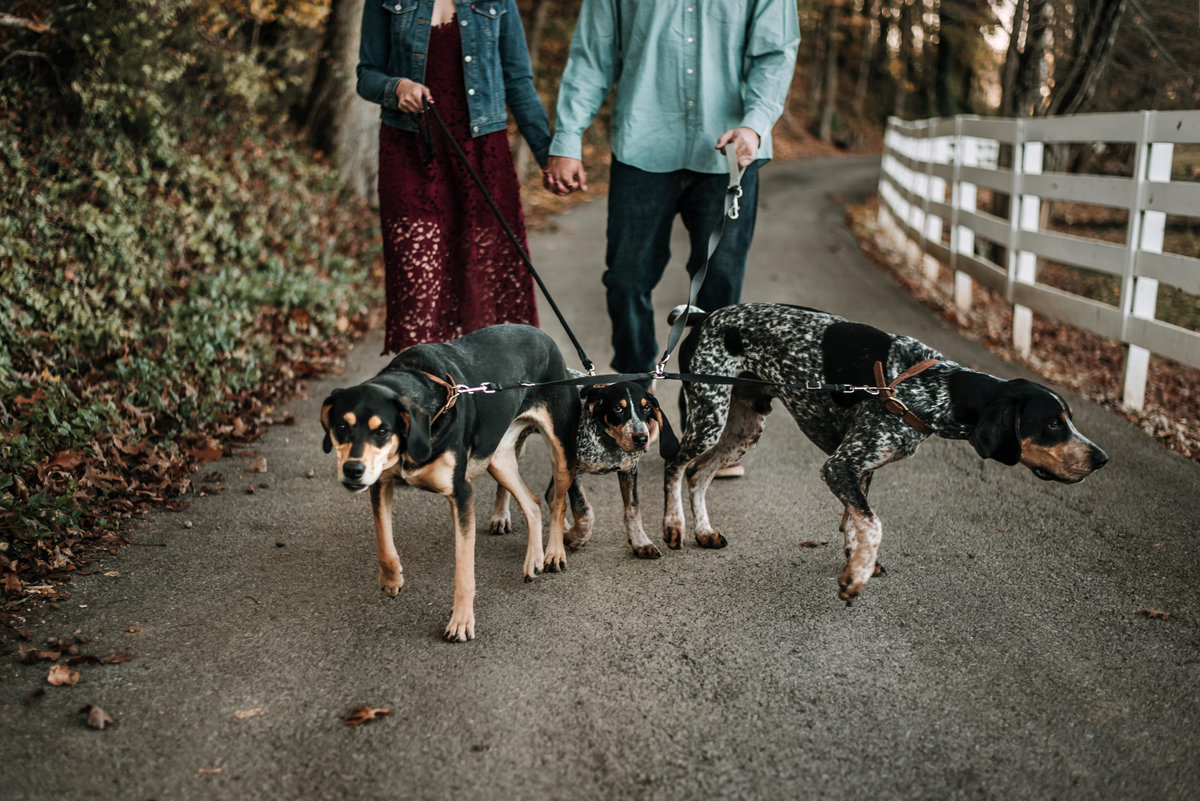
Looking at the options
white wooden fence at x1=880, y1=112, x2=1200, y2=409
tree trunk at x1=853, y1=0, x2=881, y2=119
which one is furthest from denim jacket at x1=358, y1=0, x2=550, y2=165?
tree trunk at x1=853, y1=0, x2=881, y2=119

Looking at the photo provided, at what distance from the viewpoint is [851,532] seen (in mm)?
3756

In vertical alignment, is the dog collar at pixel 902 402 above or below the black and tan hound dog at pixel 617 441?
above

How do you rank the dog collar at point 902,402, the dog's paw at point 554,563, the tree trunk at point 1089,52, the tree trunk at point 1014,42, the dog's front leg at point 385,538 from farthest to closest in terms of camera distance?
1. the tree trunk at point 1014,42
2. the tree trunk at point 1089,52
3. the dog's paw at point 554,563
4. the dog collar at point 902,402
5. the dog's front leg at point 385,538

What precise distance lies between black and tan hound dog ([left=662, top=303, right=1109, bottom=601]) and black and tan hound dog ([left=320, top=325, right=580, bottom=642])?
641 millimetres

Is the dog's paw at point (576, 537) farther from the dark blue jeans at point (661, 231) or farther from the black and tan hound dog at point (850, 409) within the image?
the dark blue jeans at point (661, 231)

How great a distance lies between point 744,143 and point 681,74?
633mm

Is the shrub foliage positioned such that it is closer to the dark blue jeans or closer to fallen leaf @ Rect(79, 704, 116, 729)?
fallen leaf @ Rect(79, 704, 116, 729)

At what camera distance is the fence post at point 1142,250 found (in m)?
6.23

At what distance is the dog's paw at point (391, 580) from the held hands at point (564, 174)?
2179 mm

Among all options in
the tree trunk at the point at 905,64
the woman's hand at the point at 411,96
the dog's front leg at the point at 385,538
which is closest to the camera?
the dog's front leg at the point at 385,538

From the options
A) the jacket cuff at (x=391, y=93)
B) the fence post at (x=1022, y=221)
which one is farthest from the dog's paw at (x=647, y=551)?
the fence post at (x=1022, y=221)

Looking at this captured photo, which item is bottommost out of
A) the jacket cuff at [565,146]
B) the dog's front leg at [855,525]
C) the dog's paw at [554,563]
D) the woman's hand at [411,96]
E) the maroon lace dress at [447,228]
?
the dog's paw at [554,563]

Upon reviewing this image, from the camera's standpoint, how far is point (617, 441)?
3.97 metres

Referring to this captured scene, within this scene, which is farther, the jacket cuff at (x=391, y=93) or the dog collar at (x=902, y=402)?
the jacket cuff at (x=391, y=93)
